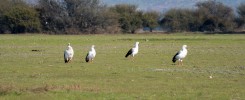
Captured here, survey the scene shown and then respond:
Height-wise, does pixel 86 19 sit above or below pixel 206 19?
above

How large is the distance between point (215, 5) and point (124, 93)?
109317 mm

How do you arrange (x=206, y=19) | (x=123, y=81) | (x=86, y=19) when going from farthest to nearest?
(x=206, y=19)
(x=86, y=19)
(x=123, y=81)

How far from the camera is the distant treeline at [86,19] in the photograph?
103m

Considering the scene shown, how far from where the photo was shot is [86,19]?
10475cm

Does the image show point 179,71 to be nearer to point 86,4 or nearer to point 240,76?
point 240,76

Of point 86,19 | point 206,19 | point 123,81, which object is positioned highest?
point 86,19

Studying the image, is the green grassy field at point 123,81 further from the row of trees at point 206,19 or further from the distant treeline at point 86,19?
the row of trees at point 206,19

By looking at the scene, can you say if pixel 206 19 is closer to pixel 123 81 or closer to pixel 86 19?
pixel 86 19

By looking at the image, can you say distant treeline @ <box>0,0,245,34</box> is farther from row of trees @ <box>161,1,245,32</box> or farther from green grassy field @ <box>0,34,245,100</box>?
green grassy field @ <box>0,34,245,100</box>

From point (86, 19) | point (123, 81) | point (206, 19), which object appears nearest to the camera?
point (123, 81)

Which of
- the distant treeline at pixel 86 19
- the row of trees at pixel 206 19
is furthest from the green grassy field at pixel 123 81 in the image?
the row of trees at pixel 206 19

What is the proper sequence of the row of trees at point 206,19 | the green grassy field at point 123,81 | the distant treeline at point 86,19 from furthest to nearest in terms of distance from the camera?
Result: the row of trees at point 206,19, the distant treeline at point 86,19, the green grassy field at point 123,81

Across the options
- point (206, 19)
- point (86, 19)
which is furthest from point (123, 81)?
point (206, 19)

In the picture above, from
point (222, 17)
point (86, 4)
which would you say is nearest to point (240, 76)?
point (86, 4)
